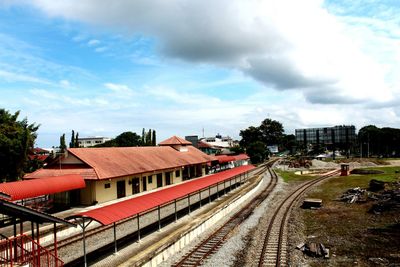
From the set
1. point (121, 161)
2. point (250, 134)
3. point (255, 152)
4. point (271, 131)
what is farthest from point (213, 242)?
point (271, 131)

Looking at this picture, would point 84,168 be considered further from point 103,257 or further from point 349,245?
point 349,245

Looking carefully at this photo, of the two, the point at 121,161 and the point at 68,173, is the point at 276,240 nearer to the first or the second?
the point at 68,173

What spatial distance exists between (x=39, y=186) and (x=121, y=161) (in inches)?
515

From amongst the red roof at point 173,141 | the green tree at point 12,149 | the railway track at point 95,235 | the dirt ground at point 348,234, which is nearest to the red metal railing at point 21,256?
the railway track at point 95,235

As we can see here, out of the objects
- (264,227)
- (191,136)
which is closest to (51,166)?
(264,227)

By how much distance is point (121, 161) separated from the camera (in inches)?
1545

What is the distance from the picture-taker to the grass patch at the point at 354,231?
18391mm

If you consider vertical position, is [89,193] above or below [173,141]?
below

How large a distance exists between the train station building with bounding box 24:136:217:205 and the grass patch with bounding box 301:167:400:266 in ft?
60.9

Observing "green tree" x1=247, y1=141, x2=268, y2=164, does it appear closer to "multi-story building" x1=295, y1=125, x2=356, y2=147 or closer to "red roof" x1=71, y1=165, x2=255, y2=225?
"multi-story building" x1=295, y1=125, x2=356, y2=147

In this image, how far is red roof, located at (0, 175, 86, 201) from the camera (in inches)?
968

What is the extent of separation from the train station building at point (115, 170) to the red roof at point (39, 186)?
1.95 m

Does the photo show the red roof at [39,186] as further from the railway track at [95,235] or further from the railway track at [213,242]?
the railway track at [213,242]

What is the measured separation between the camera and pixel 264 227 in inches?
989
